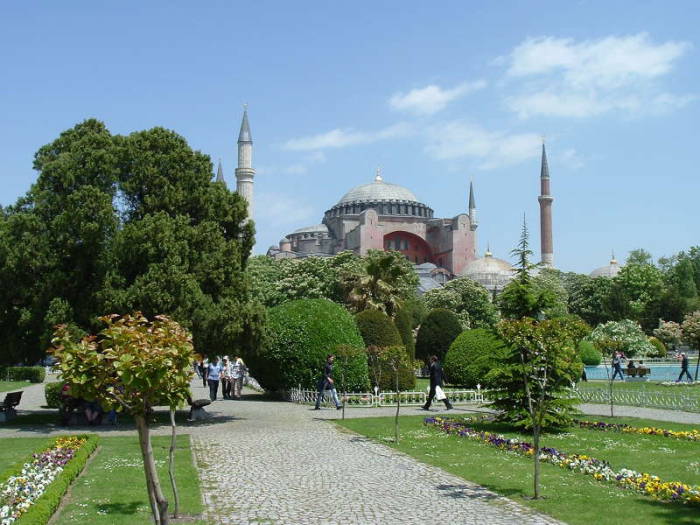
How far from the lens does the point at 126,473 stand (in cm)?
907

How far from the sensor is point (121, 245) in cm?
1388

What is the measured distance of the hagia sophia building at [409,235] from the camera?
81.4 metres

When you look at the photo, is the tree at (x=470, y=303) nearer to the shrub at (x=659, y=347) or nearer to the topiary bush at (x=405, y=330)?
the shrub at (x=659, y=347)

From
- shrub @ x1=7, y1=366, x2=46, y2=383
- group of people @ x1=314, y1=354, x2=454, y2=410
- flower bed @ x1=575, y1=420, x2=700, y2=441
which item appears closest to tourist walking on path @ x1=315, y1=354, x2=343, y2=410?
group of people @ x1=314, y1=354, x2=454, y2=410

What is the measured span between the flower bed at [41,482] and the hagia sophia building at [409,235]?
67071 millimetres

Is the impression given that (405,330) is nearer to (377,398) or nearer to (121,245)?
(377,398)

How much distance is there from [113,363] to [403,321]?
22.3 m

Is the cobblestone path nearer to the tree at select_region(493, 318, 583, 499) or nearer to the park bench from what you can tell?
the tree at select_region(493, 318, 583, 499)

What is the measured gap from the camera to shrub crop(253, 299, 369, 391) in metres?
19.0

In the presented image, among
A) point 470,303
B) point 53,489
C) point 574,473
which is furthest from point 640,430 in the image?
point 470,303

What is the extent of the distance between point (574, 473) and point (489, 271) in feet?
234

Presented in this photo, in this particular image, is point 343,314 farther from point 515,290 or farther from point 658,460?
point 658,460

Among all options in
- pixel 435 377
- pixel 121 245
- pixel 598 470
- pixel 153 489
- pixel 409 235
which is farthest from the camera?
pixel 409 235

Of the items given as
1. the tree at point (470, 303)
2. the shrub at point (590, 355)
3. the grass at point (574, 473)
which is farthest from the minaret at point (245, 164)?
the grass at point (574, 473)
